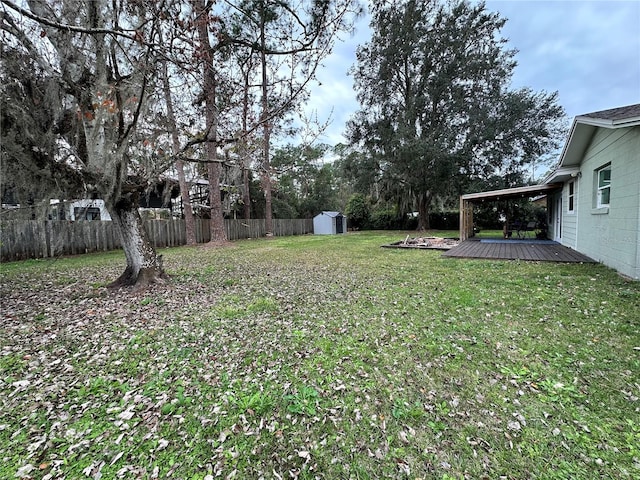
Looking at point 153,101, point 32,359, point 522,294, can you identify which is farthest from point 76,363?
point 522,294

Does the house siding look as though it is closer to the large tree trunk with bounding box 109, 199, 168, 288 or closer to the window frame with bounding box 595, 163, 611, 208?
the window frame with bounding box 595, 163, 611, 208

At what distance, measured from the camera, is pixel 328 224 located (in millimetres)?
23609

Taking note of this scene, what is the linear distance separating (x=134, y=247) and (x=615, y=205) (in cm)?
909

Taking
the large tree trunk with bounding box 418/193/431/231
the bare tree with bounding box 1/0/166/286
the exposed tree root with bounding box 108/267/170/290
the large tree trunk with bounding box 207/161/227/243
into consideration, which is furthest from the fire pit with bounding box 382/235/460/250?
the bare tree with bounding box 1/0/166/286

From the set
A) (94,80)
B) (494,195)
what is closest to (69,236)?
(94,80)

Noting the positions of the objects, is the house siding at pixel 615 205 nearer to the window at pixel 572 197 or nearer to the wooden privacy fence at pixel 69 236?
the window at pixel 572 197

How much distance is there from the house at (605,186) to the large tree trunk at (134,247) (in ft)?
27.4

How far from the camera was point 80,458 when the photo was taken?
165 centimetres

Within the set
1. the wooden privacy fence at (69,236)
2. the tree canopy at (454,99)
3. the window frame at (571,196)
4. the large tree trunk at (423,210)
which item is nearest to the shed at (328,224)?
the large tree trunk at (423,210)

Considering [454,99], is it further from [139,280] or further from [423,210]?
[139,280]

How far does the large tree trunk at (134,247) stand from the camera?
4906 mm

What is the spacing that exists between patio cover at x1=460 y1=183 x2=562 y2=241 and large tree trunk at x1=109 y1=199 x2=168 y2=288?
38.2 feet

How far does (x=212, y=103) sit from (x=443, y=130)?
54.1 ft

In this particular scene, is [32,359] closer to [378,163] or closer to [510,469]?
[510,469]
